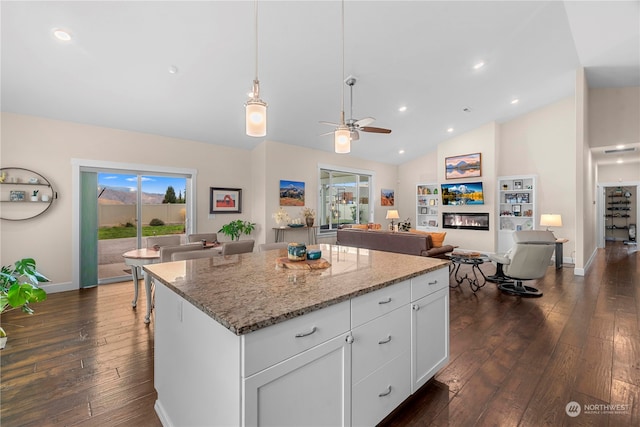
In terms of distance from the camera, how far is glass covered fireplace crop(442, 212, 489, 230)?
7.60 m

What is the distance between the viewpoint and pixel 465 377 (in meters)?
2.16

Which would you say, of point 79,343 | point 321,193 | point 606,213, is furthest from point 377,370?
point 606,213

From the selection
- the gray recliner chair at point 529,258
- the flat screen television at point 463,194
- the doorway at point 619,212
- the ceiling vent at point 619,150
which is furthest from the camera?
the doorway at point 619,212

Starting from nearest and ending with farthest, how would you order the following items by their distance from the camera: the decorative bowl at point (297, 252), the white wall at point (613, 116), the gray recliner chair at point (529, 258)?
the decorative bowl at point (297, 252), the gray recliner chair at point (529, 258), the white wall at point (613, 116)

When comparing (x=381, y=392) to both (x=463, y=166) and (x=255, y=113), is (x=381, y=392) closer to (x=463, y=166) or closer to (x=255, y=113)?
(x=255, y=113)

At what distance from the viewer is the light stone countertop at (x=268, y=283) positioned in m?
1.13

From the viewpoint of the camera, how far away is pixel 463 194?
7895mm

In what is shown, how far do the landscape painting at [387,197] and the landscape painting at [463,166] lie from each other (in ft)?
6.42

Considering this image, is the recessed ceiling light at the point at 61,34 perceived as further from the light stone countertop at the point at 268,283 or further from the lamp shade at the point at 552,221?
the lamp shade at the point at 552,221

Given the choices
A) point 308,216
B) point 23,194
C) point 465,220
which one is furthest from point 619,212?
point 23,194

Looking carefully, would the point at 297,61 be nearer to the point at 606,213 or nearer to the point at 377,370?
the point at 377,370

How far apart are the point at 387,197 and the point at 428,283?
7858 mm

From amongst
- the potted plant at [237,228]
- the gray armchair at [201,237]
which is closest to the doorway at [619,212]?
the potted plant at [237,228]

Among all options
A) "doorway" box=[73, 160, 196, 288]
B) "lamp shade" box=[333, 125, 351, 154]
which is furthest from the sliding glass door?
"lamp shade" box=[333, 125, 351, 154]
